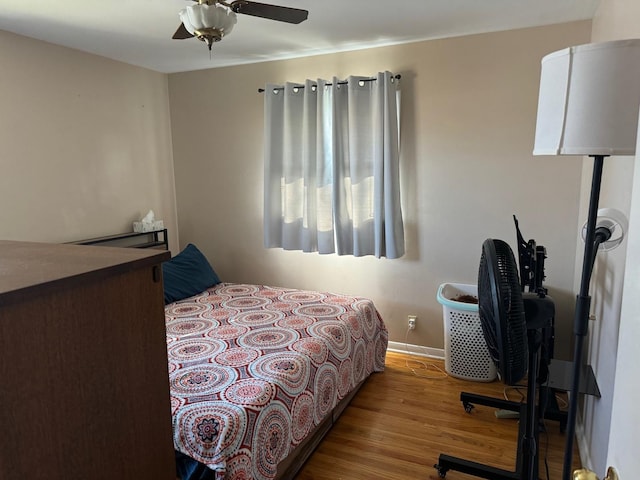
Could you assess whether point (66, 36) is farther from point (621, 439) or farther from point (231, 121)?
point (621, 439)

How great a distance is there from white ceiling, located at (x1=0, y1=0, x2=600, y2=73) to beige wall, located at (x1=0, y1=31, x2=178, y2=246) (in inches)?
8.4

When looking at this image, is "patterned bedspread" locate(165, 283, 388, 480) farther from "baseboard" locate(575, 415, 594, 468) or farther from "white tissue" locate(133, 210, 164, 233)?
"baseboard" locate(575, 415, 594, 468)

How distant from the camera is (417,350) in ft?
11.1

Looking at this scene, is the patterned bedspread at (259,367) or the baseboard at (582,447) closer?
the patterned bedspread at (259,367)

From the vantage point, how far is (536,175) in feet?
9.35

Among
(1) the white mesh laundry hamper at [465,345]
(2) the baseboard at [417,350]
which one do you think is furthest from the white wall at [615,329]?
(2) the baseboard at [417,350]

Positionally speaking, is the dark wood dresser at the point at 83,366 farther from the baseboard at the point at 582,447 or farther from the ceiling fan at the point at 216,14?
the baseboard at the point at 582,447

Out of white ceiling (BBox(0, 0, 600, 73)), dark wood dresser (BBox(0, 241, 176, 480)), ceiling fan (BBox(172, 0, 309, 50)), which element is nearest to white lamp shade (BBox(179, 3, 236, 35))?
ceiling fan (BBox(172, 0, 309, 50))

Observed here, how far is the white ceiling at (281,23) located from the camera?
2357mm

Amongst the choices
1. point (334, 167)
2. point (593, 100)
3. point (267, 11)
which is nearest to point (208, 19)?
point (267, 11)

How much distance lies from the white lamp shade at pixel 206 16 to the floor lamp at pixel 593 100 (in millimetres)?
1279

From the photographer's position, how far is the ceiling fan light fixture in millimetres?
1720

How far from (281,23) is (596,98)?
2.08m

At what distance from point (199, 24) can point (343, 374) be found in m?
1.93
